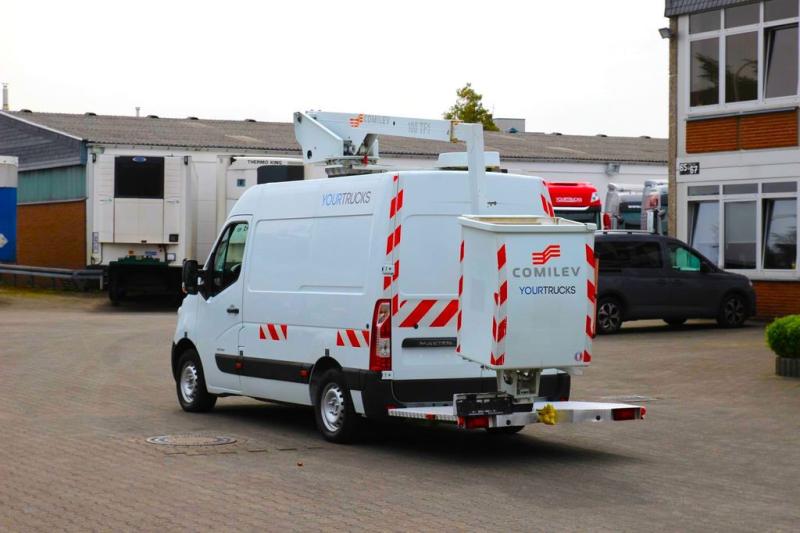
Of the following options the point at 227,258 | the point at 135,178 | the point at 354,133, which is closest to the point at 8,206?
the point at 135,178

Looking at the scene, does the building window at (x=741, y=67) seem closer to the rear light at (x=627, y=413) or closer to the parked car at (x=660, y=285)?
the parked car at (x=660, y=285)

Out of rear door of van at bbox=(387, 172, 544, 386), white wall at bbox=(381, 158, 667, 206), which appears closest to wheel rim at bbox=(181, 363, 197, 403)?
rear door of van at bbox=(387, 172, 544, 386)

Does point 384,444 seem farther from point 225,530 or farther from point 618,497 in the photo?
point 225,530

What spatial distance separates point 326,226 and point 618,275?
13.2 metres

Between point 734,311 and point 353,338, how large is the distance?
51.7 feet

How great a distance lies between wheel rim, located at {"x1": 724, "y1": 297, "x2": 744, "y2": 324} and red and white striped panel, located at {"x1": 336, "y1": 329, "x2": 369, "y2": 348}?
50.7 ft

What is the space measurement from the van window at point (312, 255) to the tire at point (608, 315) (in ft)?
40.6

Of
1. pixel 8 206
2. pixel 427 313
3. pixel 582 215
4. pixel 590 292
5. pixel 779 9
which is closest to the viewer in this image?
pixel 590 292

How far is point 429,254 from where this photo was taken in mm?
11719

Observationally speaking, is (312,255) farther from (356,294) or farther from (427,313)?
(427,313)

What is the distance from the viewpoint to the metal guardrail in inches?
1516

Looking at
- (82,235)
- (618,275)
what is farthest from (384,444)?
(82,235)

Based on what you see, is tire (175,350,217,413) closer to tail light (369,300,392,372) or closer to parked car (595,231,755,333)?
tail light (369,300,392,372)

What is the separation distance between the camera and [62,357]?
67.9ft
